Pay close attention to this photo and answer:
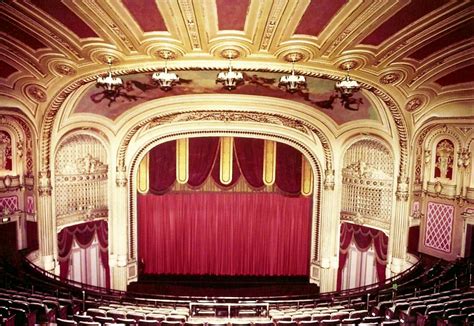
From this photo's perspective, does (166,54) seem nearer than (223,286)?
Yes

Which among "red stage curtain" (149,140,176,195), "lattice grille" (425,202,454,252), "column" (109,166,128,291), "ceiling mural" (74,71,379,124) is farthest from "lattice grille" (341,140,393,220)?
"column" (109,166,128,291)

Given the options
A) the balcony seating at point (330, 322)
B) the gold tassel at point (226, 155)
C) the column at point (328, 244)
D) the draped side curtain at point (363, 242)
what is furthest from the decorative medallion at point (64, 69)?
the draped side curtain at point (363, 242)

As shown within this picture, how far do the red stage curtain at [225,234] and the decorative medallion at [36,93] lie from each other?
6357 mm

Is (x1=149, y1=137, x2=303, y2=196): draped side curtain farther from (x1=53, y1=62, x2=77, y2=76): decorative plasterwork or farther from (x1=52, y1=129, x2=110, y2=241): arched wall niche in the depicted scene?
(x1=53, y1=62, x2=77, y2=76): decorative plasterwork

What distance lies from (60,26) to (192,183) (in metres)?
10.1

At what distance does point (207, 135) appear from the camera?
15.5m

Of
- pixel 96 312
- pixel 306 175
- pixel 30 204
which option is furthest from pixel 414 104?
pixel 30 204

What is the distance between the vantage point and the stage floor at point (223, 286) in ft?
52.0

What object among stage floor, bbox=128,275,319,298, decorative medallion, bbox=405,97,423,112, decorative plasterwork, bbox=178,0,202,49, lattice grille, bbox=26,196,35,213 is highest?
decorative plasterwork, bbox=178,0,202,49

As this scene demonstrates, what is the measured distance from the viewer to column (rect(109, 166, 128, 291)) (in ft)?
50.4

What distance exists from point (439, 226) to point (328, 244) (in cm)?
428

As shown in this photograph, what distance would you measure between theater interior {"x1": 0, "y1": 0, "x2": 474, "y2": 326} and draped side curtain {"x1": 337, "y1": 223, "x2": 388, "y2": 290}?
66 millimetres

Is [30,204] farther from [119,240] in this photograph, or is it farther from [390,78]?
[390,78]

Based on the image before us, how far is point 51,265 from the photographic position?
1337 centimetres
